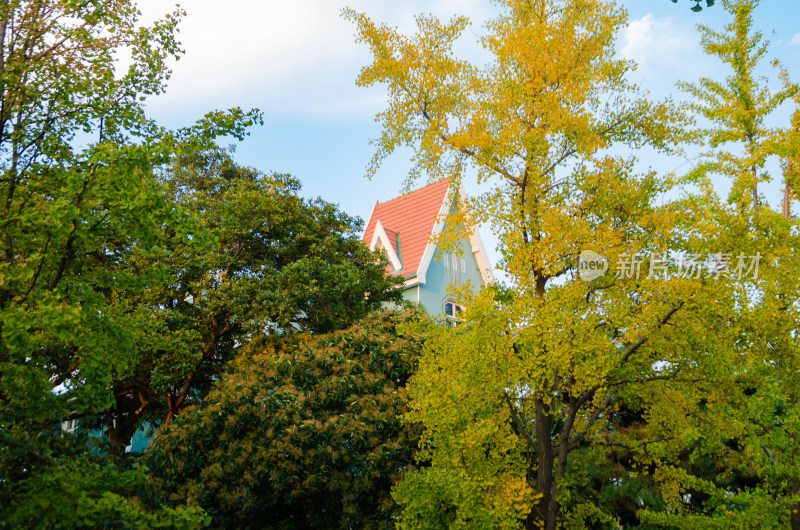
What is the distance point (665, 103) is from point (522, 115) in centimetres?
270

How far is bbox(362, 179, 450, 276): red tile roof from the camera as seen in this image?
1085 inches

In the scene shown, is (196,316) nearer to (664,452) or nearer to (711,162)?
(664,452)

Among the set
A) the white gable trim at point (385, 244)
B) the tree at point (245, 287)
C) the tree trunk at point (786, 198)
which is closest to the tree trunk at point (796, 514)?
the tree trunk at point (786, 198)

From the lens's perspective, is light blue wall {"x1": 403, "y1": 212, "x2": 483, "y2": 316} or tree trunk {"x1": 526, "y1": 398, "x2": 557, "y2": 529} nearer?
tree trunk {"x1": 526, "y1": 398, "x2": 557, "y2": 529}

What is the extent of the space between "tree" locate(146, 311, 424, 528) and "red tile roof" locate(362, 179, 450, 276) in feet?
45.6

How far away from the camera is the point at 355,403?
12.5m

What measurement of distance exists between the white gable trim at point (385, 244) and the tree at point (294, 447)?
1378cm

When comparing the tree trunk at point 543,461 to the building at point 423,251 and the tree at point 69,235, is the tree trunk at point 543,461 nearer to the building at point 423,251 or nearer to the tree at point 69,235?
the tree at point 69,235

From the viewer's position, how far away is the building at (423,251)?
26828mm

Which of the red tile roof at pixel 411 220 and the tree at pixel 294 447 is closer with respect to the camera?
the tree at pixel 294 447

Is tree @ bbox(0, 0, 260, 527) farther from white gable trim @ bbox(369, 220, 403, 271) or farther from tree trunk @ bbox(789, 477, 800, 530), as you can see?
white gable trim @ bbox(369, 220, 403, 271)

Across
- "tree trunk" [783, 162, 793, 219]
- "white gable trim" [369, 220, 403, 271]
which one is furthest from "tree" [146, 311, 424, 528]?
"white gable trim" [369, 220, 403, 271]

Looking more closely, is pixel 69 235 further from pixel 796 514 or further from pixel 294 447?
pixel 796 514

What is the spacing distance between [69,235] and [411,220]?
74.3 ft
